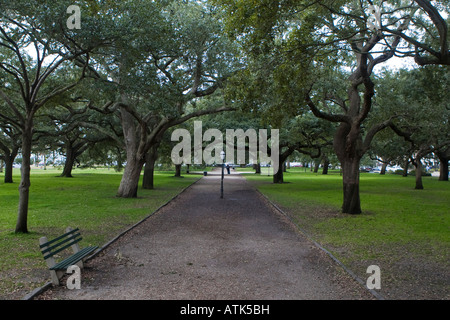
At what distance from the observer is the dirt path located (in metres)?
4.95

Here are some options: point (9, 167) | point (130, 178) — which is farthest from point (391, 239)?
Answer: point (9, 167)

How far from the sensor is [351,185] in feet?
42.9

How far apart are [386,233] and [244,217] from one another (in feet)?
15.2

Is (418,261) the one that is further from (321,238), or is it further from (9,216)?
(9,216)

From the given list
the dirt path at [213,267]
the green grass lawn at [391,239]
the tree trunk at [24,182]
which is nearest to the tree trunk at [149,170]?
the green grass lawn at [391,239]

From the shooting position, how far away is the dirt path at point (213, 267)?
16.2ft

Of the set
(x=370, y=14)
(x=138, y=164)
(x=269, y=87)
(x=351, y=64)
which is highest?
(x=351, y=64)

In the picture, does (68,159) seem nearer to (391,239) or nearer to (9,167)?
(9,167)

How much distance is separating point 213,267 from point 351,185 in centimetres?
841

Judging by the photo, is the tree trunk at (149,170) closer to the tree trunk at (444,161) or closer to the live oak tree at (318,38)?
the live oak tree at (318,38)
